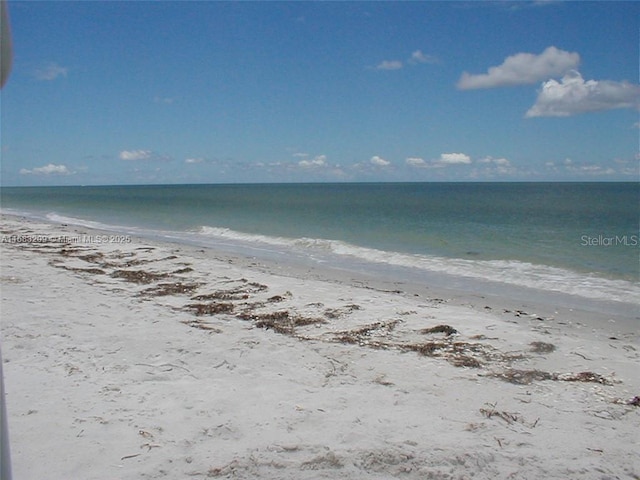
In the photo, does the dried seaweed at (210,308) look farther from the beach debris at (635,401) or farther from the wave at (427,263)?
the wave at (427,263)

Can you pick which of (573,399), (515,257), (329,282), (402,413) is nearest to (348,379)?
(402,413)

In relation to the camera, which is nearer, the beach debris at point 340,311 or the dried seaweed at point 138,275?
the beach debris at point 340,311

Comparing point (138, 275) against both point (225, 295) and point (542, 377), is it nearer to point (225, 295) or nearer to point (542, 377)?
point (225, 295)

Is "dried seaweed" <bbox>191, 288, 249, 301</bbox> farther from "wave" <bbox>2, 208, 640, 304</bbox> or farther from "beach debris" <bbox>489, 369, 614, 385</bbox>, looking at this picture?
"wave" <bbox>2, 208, 640, 304</bbox>

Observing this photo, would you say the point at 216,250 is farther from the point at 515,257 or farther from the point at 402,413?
the point at 402,413

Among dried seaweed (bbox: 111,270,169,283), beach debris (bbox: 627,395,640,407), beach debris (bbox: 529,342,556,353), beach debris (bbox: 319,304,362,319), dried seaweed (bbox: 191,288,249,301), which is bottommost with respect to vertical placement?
beach debris (bbox: 627,395,640,407)

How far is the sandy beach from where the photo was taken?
3.72 meters

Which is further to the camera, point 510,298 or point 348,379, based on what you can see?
point 510,298

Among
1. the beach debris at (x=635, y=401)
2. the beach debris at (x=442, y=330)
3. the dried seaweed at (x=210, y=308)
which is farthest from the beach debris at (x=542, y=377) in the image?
the dried seaweed at (x=210, y=308)

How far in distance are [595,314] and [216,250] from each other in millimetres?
11741

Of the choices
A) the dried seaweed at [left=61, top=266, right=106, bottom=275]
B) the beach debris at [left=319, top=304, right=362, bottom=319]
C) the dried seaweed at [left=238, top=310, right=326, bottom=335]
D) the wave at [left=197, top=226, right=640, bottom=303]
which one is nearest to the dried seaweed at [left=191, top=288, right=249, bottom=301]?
the dried seaweed at [left=238, top=310, right=326, bottom=335]


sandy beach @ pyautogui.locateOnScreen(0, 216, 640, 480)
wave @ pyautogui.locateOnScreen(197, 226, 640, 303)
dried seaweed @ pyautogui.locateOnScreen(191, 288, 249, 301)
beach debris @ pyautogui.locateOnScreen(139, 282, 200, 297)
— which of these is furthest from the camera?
wave @ pyautogui.locateOnScreen(197, 226, 640, 303)

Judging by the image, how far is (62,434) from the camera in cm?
388

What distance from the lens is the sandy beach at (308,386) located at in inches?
146
